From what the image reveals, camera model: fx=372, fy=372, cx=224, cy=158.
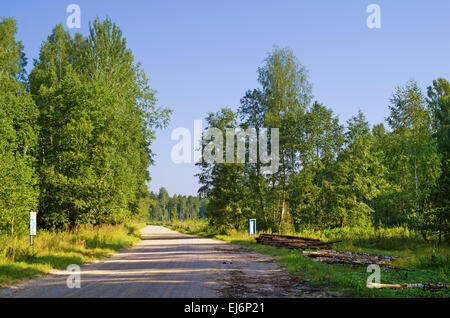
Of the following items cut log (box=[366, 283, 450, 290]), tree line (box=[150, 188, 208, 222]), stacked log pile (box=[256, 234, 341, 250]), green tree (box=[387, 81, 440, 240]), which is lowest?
tree line (box=[150, 188, 208, 222])

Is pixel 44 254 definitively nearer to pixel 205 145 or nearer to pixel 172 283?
pixel 172 283

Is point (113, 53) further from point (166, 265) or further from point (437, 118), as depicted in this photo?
point (437, 118)

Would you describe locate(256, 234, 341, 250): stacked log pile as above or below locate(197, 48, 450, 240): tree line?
below

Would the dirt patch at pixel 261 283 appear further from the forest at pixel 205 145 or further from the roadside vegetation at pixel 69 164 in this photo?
the forest at pixel 205 145

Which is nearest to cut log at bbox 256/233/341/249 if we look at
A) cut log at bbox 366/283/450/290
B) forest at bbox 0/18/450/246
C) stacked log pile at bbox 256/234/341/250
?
stacked log pile at bbox 256/234/341/250

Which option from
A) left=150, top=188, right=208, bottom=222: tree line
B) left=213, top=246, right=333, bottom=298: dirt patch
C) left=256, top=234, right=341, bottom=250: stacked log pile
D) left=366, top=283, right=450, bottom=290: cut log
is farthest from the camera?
left=150, top=188, right=208, bottom=222: tree line

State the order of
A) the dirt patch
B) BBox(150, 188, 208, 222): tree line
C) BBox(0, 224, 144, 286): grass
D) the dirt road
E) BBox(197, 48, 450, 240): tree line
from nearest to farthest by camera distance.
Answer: the dirt road < the dirt patch < BBox(0, 224, 144, 286): grass < BBox(197, 48, 450, 240): tree line < BBox(150, 188, 208, 222): tree line

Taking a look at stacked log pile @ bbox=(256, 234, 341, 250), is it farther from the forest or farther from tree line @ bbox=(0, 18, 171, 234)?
tree line @ bbox=(0, 18, 171, 234)

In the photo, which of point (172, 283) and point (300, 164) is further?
point (300, 164)

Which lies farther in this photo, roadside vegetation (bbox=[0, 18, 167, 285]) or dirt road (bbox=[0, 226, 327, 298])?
roadside vegetation (bbox=[0, 18, 167, 285])

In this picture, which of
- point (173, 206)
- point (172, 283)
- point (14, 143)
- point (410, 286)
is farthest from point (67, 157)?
point (173, 206)

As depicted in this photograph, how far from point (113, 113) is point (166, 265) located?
1520 cm

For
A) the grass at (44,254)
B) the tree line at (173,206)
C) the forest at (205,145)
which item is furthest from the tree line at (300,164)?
the tree line at (173,206)
